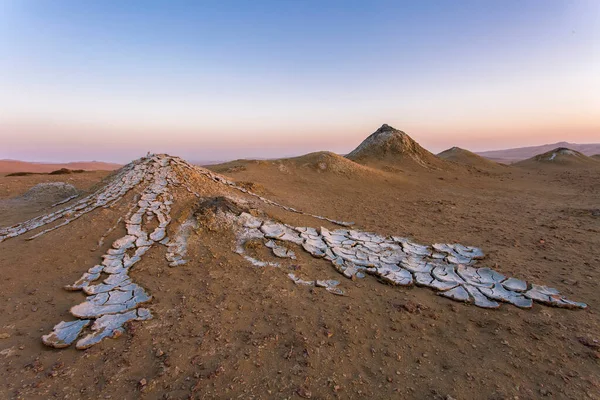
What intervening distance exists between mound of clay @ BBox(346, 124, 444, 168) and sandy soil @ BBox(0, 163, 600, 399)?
12863 mm

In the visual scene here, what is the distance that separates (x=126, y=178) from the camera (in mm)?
6539

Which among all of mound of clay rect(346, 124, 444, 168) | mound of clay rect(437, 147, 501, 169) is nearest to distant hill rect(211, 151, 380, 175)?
mound of clay rect(346, 124, 444, 168)

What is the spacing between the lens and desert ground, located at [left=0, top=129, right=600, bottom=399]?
222 centimetres

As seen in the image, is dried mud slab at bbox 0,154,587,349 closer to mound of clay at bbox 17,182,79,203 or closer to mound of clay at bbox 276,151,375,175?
mound of clay at bbox 17,182,79,203

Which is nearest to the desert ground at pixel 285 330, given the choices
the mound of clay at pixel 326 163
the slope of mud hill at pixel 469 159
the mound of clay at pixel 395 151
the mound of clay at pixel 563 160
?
the mound of clay at pixel 326 163

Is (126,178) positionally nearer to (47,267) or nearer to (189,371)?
(47,267)

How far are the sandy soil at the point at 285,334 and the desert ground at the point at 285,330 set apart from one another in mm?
13

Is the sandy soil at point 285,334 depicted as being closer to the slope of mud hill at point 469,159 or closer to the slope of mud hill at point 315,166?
the slope of mud hill at point 315,166

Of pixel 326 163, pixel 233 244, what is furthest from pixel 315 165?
pixel 233 244

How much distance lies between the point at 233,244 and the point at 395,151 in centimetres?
1619

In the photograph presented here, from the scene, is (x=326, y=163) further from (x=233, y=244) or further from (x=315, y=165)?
(x=233, y=244)

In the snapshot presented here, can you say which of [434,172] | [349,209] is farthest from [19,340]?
[434,172]

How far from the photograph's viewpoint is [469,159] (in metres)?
22.2

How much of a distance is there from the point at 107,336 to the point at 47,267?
211 centimetres
